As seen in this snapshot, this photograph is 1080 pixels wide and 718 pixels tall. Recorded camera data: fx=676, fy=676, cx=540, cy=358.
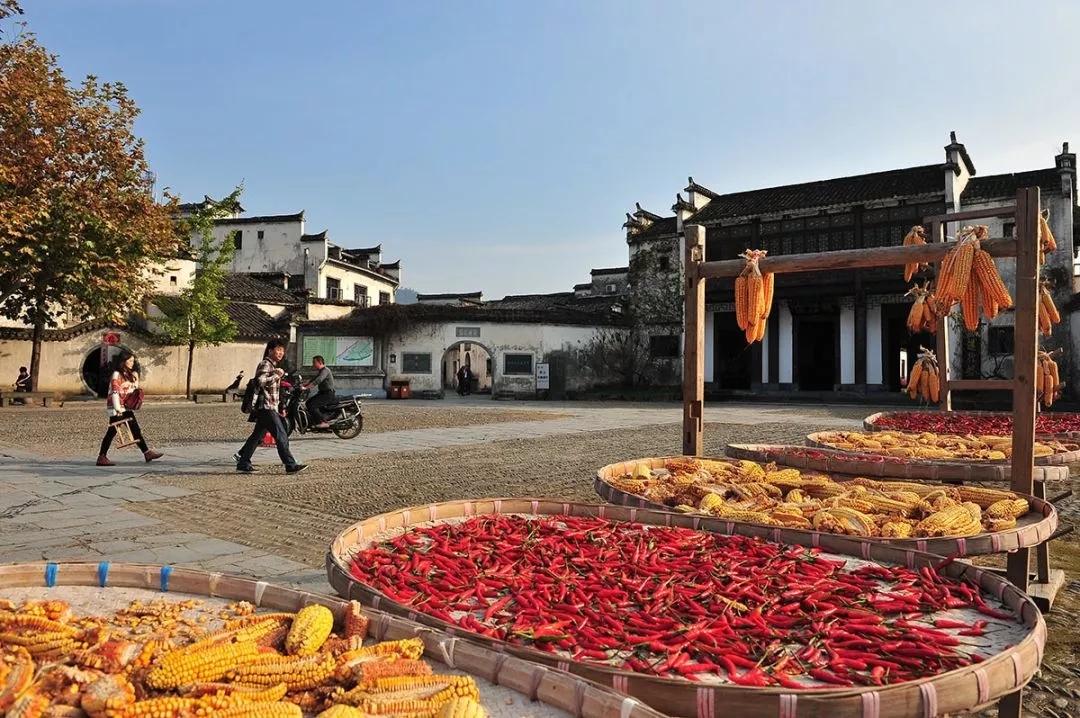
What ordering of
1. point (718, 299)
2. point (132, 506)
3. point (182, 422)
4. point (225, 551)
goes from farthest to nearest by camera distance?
point (718, 299), point (182, 422), point (132, 506), point (225, 551)

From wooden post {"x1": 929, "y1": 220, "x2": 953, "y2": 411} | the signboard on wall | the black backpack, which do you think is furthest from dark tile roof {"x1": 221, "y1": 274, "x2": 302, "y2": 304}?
wooden post {"x1": 929, "y1": 220, "x2": 953, "y2": 411}

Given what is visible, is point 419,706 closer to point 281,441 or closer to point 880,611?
point 880,611

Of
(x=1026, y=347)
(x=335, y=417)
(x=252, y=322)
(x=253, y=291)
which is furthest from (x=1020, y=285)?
(x=253, y=291)

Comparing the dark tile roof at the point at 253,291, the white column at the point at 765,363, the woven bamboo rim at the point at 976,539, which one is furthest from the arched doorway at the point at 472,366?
the woven bamboo rim at the point at 976,539

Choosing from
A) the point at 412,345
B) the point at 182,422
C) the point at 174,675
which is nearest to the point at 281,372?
the point at 174,675

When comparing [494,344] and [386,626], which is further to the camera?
[494,344]

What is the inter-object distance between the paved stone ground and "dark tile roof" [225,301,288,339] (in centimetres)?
1329

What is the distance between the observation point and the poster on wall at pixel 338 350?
99.8 ft

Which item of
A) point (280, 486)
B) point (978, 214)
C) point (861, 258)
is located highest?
point (978, 214)

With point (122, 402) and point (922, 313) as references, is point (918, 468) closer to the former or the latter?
point (922, 313)

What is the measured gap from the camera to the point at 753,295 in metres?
5.38

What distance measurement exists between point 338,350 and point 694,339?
26658 mm

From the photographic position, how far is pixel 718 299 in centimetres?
2967

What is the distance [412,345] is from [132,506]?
78.7 feet
